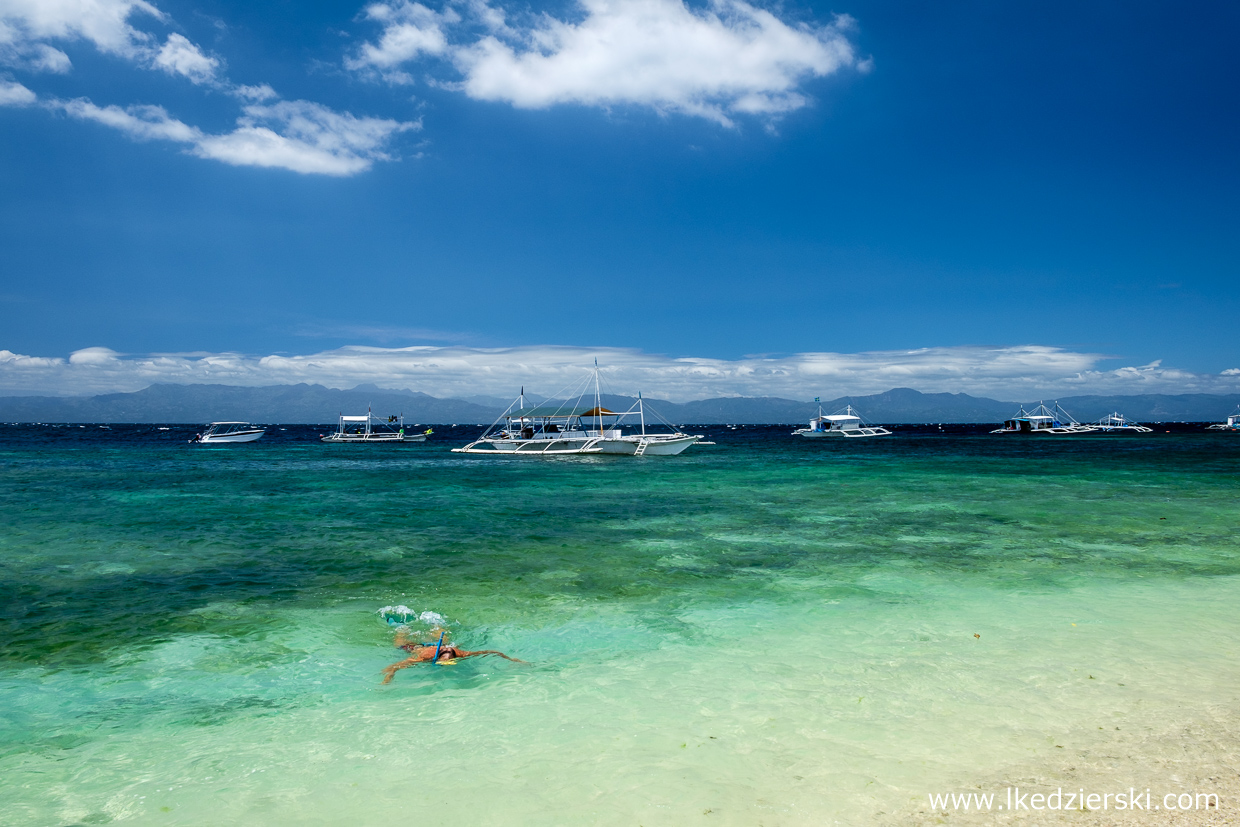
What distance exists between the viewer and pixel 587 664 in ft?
24.8

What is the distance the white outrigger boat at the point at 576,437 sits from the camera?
50500 mm

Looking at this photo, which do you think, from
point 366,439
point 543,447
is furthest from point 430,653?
point 366,439

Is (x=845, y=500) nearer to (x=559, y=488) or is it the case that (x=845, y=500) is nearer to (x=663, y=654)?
(x=559, y=488)

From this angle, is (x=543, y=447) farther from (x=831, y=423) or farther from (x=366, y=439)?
(x=831, y=423)

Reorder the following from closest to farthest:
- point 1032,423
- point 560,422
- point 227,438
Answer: point 560,422 < point 227,438 < point 1032,423

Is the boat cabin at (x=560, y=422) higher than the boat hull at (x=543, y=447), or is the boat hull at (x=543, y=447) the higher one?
the boat cabin at (x=560, y=422)

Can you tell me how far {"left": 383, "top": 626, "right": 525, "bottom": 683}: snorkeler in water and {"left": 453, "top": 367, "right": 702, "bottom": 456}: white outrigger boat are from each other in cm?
4009

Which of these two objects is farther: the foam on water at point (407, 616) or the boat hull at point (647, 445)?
the boat hull at point (647, 445)

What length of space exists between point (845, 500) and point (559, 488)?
11.8 m

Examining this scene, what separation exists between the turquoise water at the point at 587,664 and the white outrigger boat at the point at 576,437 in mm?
32191

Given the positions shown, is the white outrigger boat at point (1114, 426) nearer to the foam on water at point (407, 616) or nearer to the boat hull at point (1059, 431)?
the boat hull at point (1059, 431)

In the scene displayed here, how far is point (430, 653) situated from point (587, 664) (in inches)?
75.0

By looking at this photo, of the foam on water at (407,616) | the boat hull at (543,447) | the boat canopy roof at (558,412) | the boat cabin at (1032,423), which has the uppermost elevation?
the boat canopy roof at (558,412)

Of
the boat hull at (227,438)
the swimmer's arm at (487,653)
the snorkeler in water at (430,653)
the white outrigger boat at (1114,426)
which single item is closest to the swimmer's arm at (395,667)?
the snorkeler in water at (430,653)
